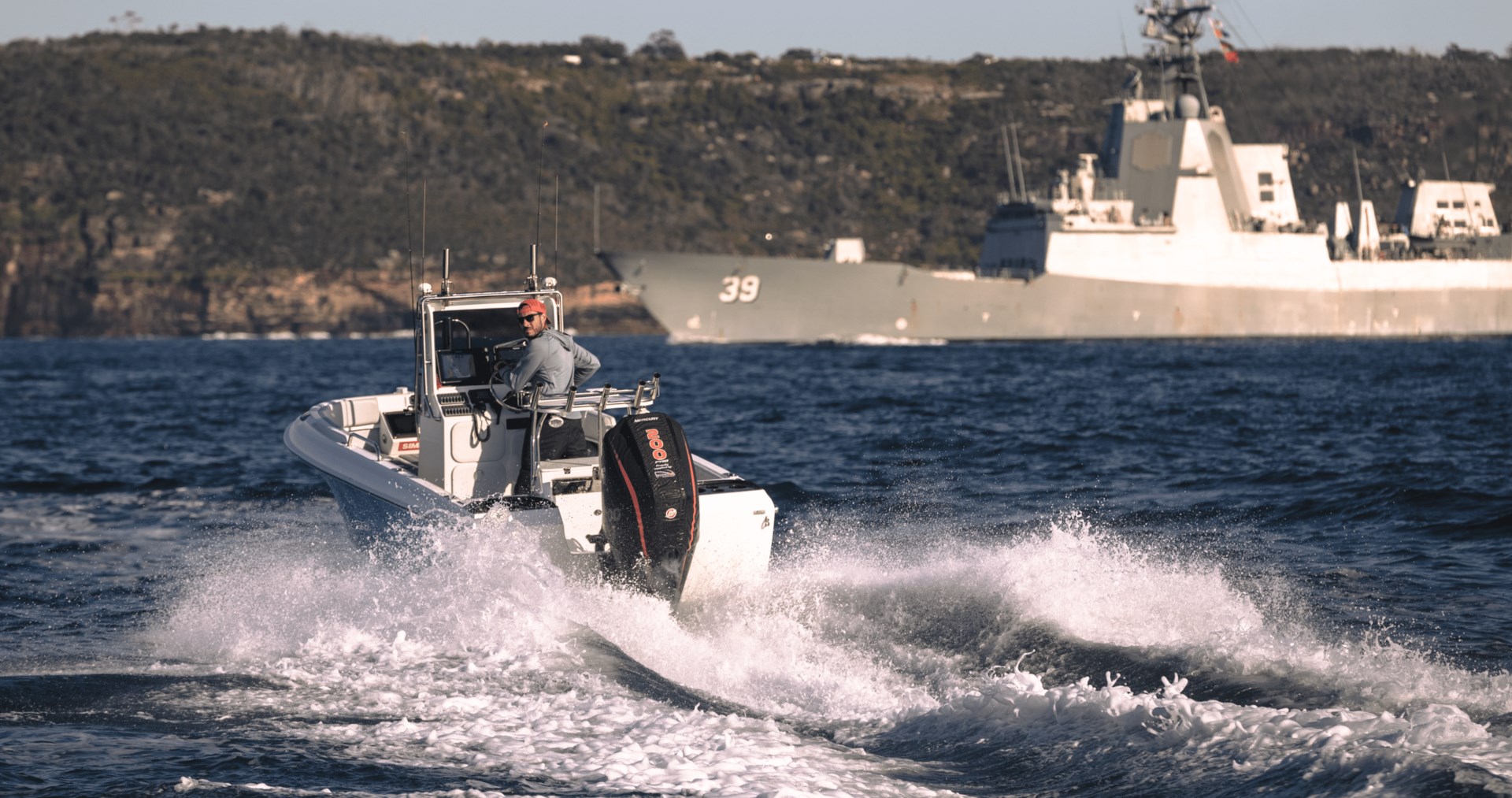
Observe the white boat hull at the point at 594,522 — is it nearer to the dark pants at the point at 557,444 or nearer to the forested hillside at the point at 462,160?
the dark pants at the point at 557,444

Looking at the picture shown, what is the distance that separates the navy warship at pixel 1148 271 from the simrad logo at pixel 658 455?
139 feet

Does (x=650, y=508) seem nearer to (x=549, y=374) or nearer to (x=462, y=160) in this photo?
(x=549, y=374)

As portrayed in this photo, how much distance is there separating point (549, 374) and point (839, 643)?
257 centimetres

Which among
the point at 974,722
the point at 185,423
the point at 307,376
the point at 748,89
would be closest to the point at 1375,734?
the point at 974,722

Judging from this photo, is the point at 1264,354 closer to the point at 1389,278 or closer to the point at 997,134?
the point at 1389,278

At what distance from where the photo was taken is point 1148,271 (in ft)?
183

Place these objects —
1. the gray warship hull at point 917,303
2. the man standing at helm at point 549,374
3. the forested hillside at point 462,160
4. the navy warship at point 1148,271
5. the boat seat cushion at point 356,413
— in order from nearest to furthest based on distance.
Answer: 1. the man standing at helm at point 549,374
2. the boat seat cushion at point 356,413
3. the gray warship hull at point 917,303
4. the navy warship at point 1148,271
5. the forested hillside at point 462,160

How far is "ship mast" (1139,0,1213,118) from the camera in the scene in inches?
2419

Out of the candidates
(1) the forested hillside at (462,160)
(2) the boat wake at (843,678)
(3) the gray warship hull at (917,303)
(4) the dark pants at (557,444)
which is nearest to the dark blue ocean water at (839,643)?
(2) the boat wake at (843,678)

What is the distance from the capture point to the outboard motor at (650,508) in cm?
827

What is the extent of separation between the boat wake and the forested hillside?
74101 millimetres

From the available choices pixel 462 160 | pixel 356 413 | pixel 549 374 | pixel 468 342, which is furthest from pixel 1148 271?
pixel 462 160

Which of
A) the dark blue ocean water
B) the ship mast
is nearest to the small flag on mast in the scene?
the ship mast

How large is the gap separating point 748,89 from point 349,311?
213 feet
